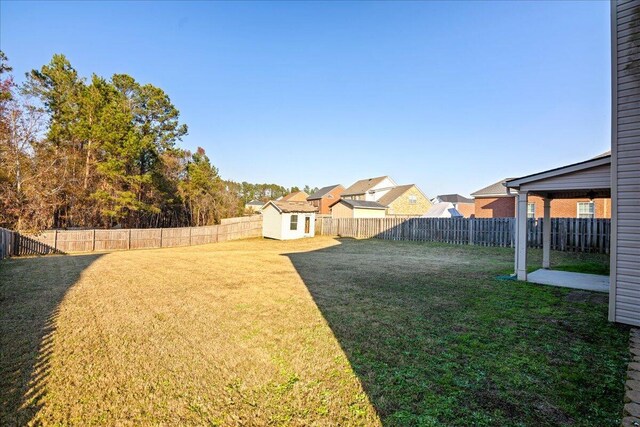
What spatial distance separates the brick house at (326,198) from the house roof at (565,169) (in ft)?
120

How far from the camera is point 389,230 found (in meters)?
20.3

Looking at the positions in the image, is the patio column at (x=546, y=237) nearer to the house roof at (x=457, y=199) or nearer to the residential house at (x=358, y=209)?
the residential house at (x=358, y=209)

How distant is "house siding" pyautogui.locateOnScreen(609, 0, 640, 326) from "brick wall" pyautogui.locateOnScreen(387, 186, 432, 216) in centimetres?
3079

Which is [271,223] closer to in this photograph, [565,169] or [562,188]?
[562,188]

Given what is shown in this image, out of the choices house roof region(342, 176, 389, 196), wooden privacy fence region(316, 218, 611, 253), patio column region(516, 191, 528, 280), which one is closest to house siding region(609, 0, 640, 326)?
patio column region(516, 191, 528, 280)

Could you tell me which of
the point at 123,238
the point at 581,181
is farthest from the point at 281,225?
the point at 581,181

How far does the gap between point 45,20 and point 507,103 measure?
19585 mm

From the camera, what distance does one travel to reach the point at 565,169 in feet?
20.3

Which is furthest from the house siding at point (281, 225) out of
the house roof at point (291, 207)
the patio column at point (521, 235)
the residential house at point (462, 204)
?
the residential house at point (462, 204)

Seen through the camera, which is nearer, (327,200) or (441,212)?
(441,212)

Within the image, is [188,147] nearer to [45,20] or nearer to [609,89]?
[45,20]

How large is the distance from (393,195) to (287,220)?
67.3ft

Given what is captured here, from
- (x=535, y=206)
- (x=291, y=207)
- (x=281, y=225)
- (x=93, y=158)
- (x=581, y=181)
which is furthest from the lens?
(x=291, y=207)

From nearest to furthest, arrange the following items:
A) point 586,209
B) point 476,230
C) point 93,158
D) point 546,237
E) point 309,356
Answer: point 309,356 → point 546,237 → point 476,230 → point 586,209 → point 93,158
